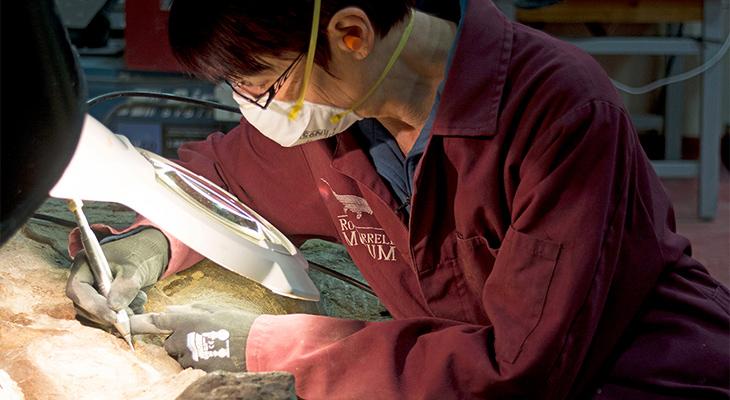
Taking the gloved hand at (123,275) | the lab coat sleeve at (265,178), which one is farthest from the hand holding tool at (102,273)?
the lab coat sleeve at (265,178)

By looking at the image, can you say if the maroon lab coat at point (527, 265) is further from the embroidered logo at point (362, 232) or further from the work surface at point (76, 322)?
the work surface at point (76, 322)

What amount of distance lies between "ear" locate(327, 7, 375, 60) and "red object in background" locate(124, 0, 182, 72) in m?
0.58

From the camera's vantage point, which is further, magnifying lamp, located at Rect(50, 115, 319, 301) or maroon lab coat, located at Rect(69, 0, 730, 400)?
maroon lab coat, located at Rect(69, 0, 730, 400)

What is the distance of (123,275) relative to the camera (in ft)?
4.71

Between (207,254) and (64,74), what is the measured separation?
15.6 inches

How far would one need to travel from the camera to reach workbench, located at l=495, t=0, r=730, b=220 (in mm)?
3402

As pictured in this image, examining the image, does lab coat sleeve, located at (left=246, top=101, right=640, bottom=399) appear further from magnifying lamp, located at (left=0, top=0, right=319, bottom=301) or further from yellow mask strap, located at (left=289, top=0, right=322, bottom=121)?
yellow mask strap, located at (left=289, top=0, right=322, bottom=121)

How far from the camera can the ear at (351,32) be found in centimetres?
118

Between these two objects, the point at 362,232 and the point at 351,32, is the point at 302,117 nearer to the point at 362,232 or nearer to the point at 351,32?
the point at 351,32

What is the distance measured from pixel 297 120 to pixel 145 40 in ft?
3.46

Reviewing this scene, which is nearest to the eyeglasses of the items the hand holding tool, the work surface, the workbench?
the hand holding tool

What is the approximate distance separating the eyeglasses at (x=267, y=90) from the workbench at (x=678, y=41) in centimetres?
223

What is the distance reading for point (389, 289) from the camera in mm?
1583

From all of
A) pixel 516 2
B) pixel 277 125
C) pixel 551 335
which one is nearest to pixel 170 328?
pixel 277 125
